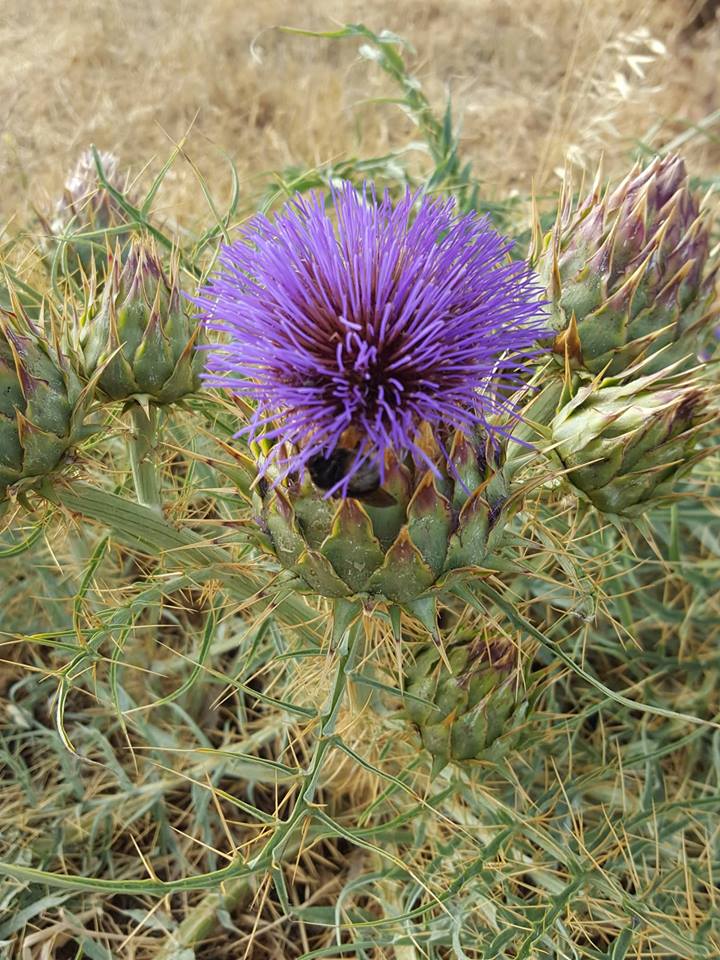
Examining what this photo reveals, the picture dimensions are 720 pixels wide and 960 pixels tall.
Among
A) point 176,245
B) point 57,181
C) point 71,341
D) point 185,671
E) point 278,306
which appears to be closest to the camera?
point 278,306

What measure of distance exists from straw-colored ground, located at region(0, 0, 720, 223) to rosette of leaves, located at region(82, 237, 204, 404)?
5.82ft

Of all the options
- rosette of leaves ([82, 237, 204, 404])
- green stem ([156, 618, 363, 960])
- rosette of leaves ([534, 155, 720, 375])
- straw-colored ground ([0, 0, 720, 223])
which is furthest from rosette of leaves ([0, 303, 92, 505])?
straw-colored ground ([0, 0, 720, 223])

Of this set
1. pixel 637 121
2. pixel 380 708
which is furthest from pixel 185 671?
pixel 637 121

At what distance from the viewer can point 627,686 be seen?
2.20 metres

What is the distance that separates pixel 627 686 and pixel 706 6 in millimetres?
4173

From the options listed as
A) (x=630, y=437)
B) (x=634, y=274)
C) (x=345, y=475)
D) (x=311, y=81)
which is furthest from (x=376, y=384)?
(x=311, y=81)

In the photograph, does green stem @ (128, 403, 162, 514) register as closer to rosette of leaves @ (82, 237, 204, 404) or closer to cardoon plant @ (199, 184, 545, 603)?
rosette of leaves @ (82, 237, 204, 404)

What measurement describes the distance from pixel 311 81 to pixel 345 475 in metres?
3.64

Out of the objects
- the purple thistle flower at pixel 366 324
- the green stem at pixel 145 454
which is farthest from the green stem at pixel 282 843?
the green stem at pixel 145 454

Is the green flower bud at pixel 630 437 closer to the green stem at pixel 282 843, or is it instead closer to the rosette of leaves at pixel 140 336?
the green stem at pixel 282 843

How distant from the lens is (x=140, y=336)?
4.56ft

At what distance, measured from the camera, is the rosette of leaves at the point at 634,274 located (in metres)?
1.48

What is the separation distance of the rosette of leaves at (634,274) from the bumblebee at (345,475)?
48cm

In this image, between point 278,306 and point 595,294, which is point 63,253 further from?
point 595,294
